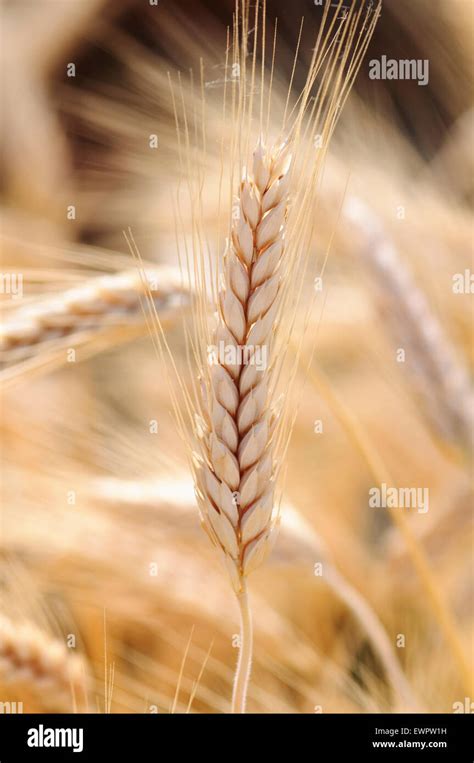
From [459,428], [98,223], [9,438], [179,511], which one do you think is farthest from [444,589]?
[98,223]

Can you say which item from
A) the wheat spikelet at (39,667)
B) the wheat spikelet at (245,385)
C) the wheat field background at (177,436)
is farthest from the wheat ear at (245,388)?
the wheat spikelet at (39,667)

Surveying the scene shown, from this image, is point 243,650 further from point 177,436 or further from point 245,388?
point 177,436

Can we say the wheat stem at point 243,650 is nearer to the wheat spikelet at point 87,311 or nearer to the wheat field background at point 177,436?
the wheat field background at point 177,436

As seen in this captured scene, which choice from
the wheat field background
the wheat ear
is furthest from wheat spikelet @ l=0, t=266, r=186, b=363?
the wheat ear

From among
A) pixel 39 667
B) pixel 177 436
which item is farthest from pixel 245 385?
pixel 177 436

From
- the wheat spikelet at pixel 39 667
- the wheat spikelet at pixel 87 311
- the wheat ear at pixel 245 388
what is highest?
the wheat spikelet at pixel 87 311

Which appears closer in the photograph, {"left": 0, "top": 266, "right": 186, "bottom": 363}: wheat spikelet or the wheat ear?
the wheat ear

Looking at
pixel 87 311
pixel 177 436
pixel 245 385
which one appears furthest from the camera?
pixel 177 436

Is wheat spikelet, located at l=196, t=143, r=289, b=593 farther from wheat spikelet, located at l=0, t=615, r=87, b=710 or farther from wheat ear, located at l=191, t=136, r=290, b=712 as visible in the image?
wheat spikelet, located at l=0, t=615, r=87, b=710
